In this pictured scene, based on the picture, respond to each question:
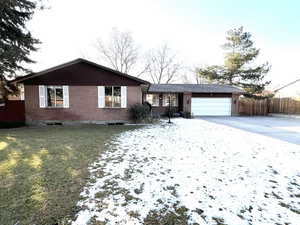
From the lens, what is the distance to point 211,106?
17000 mm

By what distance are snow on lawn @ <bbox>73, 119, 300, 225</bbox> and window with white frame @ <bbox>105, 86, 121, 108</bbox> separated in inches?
238

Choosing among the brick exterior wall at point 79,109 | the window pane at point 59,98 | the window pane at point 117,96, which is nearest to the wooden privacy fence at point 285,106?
the brick exterior wall at point 79,109

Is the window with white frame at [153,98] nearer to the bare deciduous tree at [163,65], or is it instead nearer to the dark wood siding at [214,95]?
the dark wood siding at [214,95]

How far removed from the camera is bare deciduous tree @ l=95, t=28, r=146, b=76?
26969 millimetres

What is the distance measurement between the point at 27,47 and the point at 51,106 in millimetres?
3652

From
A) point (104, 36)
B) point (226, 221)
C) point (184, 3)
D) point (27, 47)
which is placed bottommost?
point (226, 221)

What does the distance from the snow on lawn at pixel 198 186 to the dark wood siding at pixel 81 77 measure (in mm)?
6438

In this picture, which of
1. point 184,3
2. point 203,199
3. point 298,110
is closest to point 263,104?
point 298,110

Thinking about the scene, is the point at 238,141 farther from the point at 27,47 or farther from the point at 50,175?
the point at 27,47

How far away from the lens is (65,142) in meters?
6.39

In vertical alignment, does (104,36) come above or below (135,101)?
above

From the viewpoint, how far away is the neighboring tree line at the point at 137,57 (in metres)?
8.78

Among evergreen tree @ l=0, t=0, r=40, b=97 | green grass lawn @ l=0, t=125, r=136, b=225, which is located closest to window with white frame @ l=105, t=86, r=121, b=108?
evergreen tree @ l=0, t=0, r=40, b=97

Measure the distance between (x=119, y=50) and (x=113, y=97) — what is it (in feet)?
61.8
